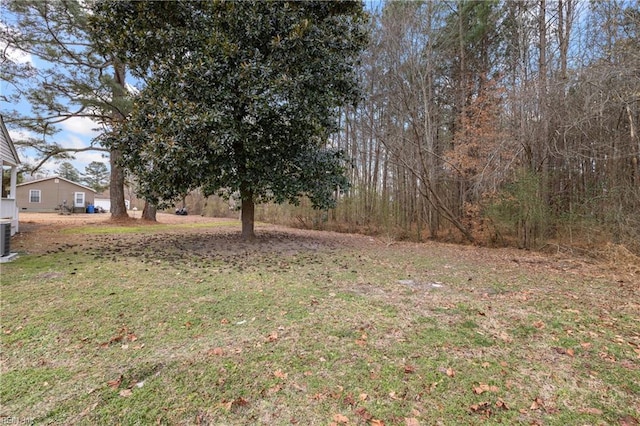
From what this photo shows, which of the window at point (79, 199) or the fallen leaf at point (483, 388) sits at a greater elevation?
the window at point (79, 199)

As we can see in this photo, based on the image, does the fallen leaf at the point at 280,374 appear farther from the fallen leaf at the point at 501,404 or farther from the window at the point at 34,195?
the window at the point at 34,195

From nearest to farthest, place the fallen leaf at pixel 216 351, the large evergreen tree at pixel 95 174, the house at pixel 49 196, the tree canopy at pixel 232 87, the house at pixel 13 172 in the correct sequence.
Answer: the fallen leaf at pixel 216 351 < the tree canopy at pixel 232 87 < the house at pixel 13 172 < the house at pixel 49 196 < the large evergreen tree at pixel 95 174

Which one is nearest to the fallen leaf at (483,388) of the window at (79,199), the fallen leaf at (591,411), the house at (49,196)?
the fallen leaf at (591,411)

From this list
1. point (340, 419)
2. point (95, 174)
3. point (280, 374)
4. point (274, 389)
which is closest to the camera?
point (340, 419)

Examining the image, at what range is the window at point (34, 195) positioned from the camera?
23969 millimetres

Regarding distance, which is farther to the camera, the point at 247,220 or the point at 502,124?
the point at 247,220

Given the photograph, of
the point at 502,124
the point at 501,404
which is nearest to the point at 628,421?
the point at 501,404

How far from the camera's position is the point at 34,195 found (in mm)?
24094

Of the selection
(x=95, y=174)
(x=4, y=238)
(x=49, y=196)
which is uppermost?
(x=95, y=174)

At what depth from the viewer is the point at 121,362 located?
229 cm

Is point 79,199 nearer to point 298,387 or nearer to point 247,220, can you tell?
point 247,220

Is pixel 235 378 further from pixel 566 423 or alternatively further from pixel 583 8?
pixel 583 8

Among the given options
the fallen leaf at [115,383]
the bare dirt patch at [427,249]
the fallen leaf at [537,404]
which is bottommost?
the fallen leaf at [537,404]

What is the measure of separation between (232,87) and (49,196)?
26.8 m
